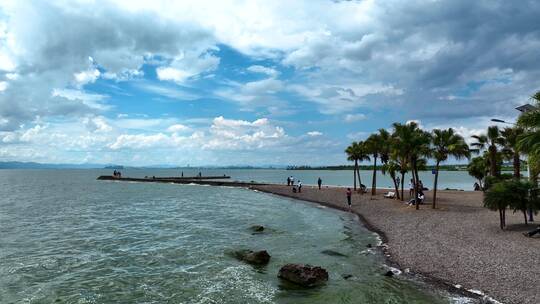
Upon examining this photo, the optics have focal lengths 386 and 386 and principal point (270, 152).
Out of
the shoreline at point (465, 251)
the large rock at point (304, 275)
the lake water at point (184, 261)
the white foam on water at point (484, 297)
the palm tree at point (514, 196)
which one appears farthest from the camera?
the palm tree at point (514, 196)

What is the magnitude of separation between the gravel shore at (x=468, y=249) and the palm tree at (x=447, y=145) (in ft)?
18.6

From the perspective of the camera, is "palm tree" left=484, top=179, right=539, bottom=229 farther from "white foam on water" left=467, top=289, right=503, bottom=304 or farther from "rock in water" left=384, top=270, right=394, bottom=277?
"white foam on water" left=467, top=289, right=503, bottom=304

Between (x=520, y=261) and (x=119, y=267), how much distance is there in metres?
22.0

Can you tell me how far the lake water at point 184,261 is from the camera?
17.8 m

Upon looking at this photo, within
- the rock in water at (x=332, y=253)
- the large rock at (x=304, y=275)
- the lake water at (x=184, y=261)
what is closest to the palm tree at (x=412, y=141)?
the lake water at (x=184, y=261)

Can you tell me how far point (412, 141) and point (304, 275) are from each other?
27.3m

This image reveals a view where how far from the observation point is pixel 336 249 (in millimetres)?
26859

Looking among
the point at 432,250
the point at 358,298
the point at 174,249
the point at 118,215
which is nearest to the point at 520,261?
the point at 432,250

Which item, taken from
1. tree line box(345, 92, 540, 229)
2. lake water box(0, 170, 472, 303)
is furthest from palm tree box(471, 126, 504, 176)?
lake water box(0, 170, 472, 303)

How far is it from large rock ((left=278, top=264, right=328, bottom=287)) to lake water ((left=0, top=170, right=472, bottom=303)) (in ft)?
1.46

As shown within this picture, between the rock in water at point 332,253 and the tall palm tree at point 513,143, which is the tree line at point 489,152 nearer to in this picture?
the tall palm tree at point 513,143

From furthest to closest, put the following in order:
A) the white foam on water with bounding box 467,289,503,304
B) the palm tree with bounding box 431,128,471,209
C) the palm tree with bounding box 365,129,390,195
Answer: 1. the palm tree with bounding box 365,129,390,195
2. the palm tree with bounding box 431,128,471,209
3. the white foam on water with bounding box 467,289,503,304

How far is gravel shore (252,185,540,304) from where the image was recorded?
54.8 ft

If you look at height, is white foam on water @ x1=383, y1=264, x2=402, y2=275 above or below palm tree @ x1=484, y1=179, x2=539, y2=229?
below
